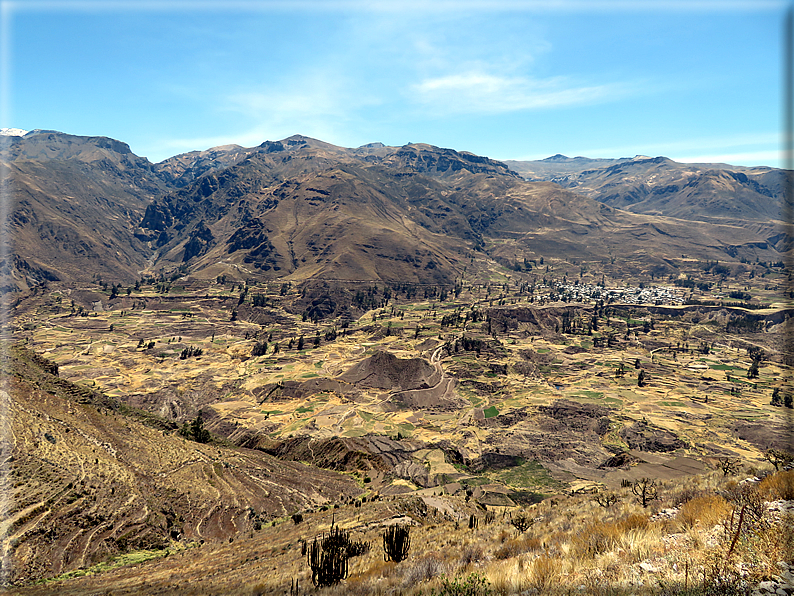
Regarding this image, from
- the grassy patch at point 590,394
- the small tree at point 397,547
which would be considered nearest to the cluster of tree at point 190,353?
the grassy patch at point 590,394

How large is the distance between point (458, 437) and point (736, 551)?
66.5 metres

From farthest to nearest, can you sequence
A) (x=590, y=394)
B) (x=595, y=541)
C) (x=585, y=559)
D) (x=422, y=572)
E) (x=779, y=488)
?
(x=590, y=394) → (x=422, y=572) → (x=779, y=488) → (x=595, y=541) → (x=585, y=559)

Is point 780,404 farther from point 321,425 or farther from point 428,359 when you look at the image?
point 321,425

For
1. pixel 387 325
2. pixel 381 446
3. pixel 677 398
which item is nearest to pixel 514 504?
Answer: pixel 381 446

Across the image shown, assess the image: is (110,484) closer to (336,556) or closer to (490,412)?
(336,556)

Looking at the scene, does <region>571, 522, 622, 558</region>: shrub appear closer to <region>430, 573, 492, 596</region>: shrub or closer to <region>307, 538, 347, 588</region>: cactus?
<region>430, 573, 492, 596</region>: shrub

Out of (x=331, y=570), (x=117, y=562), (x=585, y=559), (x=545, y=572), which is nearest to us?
(x=545, y=572)

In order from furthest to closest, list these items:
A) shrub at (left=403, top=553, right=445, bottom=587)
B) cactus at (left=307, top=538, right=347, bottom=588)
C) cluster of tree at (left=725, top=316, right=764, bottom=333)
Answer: cluster of tree at (left=725, top=316, right=764, bottom=333) → cactus at (left=307, top=538, right=347, bottom=588) → shrub at (left=403, top=553, right=445, bottom=587)

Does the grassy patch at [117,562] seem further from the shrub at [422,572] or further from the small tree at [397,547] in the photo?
the shrub at [422,572]

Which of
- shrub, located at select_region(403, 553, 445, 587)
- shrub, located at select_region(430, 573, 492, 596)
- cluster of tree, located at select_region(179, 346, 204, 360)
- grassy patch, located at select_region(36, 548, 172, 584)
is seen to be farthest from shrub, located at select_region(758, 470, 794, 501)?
→ cluster of tree, located at select_region(179, 346, 204, 360)

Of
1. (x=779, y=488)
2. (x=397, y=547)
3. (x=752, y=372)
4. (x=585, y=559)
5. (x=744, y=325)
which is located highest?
(x=779, y=488)

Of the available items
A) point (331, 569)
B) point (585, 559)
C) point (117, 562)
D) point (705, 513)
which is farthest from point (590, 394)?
point (585, 559)

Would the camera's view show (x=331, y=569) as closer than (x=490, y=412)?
Yes

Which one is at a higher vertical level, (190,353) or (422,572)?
(422,572)
